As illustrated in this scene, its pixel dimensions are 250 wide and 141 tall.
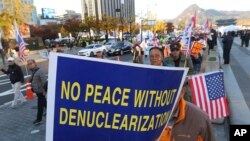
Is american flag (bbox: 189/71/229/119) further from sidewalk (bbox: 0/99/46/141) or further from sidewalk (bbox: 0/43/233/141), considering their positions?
sidewalk (bbox: 0/99/46/141)

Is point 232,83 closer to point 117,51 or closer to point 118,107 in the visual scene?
point 118,107

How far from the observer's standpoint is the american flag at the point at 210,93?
20.2 ft

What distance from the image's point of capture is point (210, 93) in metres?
6.36

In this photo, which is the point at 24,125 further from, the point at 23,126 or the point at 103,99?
the point at 103,99

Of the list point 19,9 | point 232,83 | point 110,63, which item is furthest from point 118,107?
point 19,9

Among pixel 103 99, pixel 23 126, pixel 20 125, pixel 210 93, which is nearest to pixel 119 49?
pixel 20 125

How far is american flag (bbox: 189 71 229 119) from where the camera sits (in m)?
6.17

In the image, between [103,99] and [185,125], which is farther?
[185,125]

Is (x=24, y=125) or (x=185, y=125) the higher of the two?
(x=185, y=125)

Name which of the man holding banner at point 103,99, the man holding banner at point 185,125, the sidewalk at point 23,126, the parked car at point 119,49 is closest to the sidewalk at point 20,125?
the sidewalk at point 23,126

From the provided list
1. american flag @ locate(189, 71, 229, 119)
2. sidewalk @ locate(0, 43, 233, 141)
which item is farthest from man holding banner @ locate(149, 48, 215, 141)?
sidewalk @ locate(0, 43, 233, 141)

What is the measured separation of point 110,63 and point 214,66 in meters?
9.21

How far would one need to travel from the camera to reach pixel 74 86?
1.62 meters

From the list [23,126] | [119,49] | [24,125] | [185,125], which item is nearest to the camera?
[185,125]
